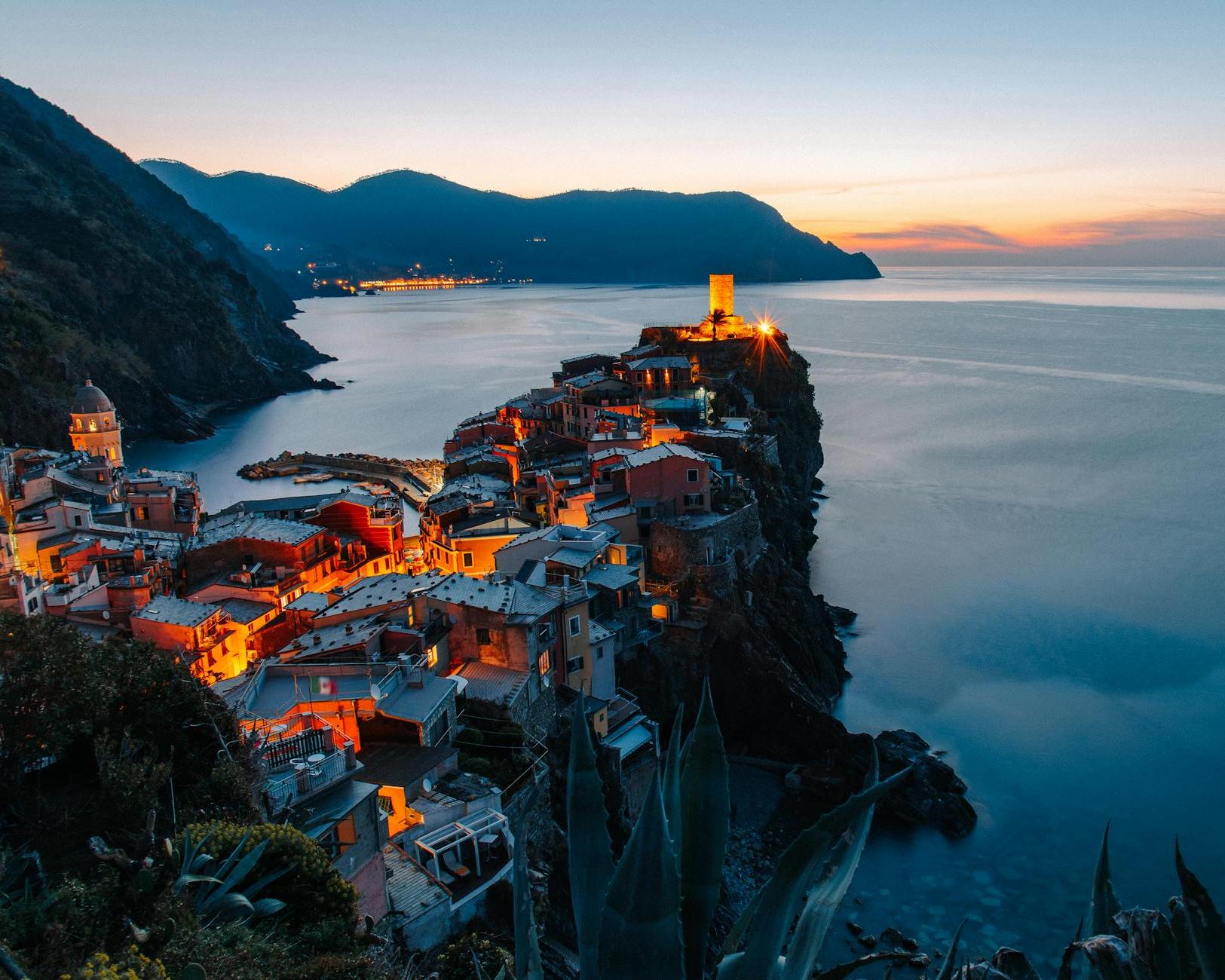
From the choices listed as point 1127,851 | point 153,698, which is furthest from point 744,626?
point 153,698

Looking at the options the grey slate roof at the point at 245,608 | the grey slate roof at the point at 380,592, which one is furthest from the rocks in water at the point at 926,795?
the grey slate roof at the point at 245,608

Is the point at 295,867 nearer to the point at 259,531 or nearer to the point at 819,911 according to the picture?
the point at 819,911

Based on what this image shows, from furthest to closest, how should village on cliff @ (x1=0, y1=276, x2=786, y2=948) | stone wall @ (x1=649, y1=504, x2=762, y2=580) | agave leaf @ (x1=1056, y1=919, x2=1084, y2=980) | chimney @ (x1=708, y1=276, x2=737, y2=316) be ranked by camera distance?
chimney @ (x1=708, y1=276, x2=737, y2=316)
stone wall @ (x1=649, y1=504, x2=762, y2=580)
village on cliff @ (x1=0, y1=276, x2=786, y2=948)
agave leaf @ (x1=1056, y1=919, x2=1084, y2=980)

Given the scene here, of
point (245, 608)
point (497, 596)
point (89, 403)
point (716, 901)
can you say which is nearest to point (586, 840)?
point (716, 901)

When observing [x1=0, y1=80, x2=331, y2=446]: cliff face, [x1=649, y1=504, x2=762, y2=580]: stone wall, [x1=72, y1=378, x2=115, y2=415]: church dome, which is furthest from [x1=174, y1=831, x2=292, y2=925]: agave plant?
[x1=0, y1=80, x2=331, y2=446]: cliff face

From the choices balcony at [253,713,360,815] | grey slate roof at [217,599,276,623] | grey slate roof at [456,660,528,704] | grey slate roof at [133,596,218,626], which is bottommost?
grey slate roof at [217,599,276,623]

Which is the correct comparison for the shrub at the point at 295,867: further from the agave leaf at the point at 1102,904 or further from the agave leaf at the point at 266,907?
the agave leaf at the point at 1102,904

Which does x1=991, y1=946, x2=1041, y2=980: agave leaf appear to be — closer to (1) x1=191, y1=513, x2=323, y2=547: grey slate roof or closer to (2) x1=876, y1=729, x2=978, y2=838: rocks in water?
(2) x1=876, y1=729, x2=978, y2=838: rocks in water
